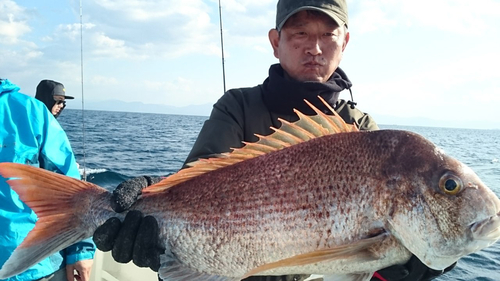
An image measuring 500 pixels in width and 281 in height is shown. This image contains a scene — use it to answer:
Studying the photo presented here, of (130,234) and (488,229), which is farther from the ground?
(488,229)

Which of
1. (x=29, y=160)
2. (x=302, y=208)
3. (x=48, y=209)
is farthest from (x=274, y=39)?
(x=29, y=160)

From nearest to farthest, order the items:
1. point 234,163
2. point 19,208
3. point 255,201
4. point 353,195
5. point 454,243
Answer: point 454,243 → point 353,195 → point 255,201 → point 234,163 → point 19,208

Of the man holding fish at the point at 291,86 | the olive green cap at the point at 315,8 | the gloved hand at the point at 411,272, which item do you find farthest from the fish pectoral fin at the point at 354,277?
the olive green cap at the point at 315,8

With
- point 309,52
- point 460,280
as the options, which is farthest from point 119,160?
point 309,52

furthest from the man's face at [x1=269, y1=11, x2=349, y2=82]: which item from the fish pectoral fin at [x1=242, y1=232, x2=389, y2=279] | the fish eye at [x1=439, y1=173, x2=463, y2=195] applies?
the fish pectoral fin at [x1=242, y1=232, x2=389, y2=279]

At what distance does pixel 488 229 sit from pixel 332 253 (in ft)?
2.42

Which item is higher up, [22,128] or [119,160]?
[22,128]

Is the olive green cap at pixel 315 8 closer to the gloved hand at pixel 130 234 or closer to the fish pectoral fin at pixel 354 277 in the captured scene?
the gloved hand at pixel 130 234

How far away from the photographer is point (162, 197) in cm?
229

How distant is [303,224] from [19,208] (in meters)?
2.42

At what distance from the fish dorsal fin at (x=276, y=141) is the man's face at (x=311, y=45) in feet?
2.51

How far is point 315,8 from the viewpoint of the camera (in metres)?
2.74

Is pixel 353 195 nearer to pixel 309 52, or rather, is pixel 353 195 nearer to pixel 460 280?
pixel 309 52

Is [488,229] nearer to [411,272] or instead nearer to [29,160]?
[411,272]
